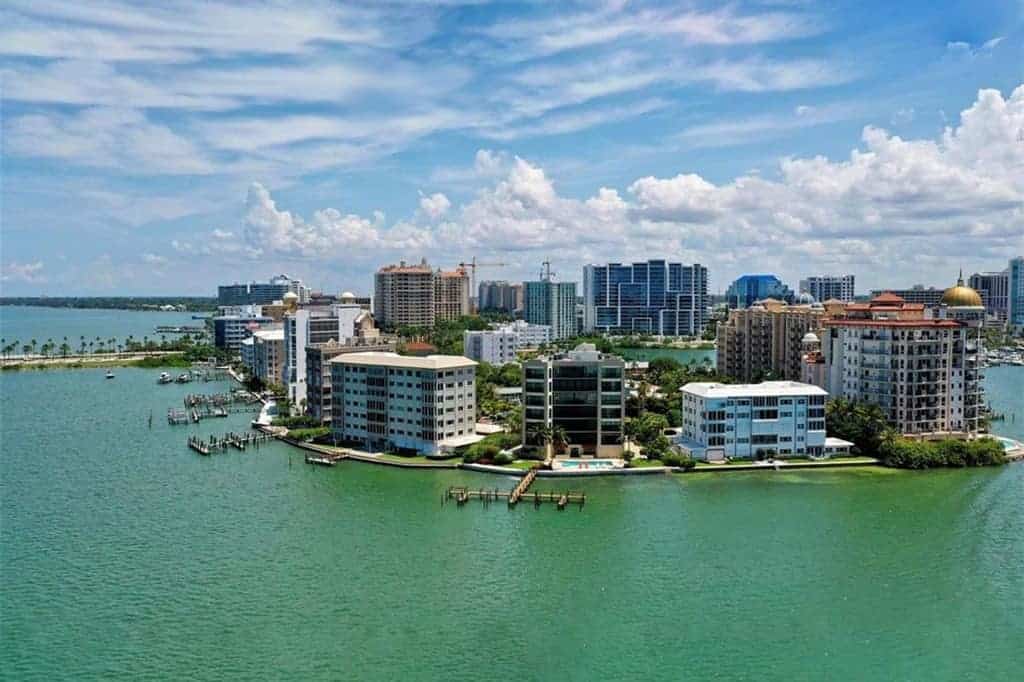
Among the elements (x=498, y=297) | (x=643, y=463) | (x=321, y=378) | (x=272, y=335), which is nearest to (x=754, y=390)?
(x=643, y=463)

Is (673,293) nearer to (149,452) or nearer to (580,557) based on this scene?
(149,452)

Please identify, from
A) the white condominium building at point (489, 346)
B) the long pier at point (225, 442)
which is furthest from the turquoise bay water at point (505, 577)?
the white condominium building at point (489, 346)

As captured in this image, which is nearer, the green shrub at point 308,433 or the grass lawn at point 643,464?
the grass lawn at point 643,464

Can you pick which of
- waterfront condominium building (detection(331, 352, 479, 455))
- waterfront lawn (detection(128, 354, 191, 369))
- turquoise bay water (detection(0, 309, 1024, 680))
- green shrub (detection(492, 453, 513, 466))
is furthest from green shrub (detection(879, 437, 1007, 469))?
waterfront lawn (detection(128, 354, 191, 369))

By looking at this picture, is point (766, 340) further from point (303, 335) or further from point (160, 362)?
point (160, 362)

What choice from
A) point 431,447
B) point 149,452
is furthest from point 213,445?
point 431,447

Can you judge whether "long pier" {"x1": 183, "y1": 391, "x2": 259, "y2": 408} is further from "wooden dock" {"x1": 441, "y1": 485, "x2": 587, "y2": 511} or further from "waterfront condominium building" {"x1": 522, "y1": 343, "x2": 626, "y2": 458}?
"wooden dock" {"x1": 441, "y1": 485, "x2": 587, "y2": 511}

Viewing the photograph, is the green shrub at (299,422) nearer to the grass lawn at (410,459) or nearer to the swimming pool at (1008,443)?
the grass lawn at (410,459)
